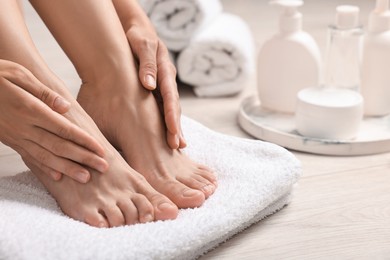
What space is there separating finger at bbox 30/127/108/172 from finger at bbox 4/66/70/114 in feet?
0.15

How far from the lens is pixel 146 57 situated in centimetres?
129

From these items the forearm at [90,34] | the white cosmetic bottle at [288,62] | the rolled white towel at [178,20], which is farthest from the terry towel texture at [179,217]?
the rolled white towel at [178,20]

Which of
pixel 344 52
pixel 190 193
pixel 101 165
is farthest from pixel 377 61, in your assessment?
pixel 101 165

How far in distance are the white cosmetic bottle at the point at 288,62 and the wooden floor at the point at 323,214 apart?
128mm

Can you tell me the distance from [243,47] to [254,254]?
2.82ft

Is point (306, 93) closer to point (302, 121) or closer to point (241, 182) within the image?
point (302, 121)

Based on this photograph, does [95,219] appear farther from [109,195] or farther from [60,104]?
[60,104]

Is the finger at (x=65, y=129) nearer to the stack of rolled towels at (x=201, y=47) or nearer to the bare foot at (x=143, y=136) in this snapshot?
the bare foot at (x=143, y=136)

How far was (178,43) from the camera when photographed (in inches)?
74.2

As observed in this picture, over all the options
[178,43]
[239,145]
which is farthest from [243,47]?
[239,145]

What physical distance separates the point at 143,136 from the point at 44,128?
0.19m

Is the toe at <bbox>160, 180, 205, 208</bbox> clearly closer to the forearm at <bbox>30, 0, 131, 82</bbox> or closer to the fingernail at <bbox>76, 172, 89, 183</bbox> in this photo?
the fingernail at <bbox>76, 172, 89, 183</bbox>

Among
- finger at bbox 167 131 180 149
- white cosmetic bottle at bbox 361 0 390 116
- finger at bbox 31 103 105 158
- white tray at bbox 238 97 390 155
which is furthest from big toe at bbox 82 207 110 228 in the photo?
white cosmetic bottle at bbox 361 0 390 116

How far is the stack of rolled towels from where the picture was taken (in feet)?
6.09
